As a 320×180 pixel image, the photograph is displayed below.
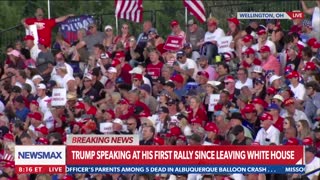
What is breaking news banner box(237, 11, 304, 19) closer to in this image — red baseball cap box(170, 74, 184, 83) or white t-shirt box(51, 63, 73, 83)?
red baseball cap box(170, 74, 184, 83)

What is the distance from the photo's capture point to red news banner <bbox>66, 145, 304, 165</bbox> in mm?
20281

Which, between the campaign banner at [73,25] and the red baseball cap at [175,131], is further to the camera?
the campaign banner at [73,25]

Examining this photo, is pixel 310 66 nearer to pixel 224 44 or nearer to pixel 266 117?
pixel 266 117

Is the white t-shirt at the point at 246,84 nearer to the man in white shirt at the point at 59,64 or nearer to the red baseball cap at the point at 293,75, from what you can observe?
the red baseball cap at the point at 293,75

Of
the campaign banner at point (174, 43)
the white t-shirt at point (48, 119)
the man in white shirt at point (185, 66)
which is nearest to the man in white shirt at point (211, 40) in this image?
the campaign banner at point (174, 43)

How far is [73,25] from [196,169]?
11.4 m

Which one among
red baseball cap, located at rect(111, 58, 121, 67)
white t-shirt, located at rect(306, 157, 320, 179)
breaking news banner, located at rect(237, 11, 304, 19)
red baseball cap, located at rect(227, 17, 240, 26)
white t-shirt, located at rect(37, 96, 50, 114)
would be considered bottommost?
white t-shirt, located at rect(306, 157, 320, 179)

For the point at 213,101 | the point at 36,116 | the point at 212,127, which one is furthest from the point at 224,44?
the point at 212,127

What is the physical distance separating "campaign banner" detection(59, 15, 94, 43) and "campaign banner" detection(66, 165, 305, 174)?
10.9 metres

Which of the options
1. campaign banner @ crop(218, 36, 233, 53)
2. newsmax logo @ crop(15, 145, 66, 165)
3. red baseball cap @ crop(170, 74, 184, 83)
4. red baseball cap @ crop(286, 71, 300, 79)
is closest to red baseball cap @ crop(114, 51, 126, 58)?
campaign banner @ crop(218, 36, 233, 53)

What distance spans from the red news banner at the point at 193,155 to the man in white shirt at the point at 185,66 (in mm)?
6555

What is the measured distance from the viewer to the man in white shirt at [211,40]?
27.9 meters

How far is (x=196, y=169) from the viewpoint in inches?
808

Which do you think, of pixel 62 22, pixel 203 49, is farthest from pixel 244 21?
pixel 62 22
